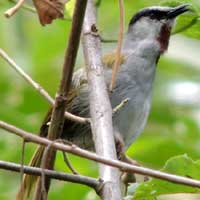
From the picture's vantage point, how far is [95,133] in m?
1.75

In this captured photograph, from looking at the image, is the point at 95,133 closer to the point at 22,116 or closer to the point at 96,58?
the point at 96,58

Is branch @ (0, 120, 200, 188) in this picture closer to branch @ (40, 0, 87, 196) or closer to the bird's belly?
branch @ (40, 0, 87, 196)

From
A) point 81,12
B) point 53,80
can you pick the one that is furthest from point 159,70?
point 81,12

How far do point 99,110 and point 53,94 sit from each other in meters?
1.48

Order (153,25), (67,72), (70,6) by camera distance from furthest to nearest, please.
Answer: (153,25) → (70,6) → (67,72)

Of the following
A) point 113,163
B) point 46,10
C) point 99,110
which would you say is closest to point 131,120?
point 99,110

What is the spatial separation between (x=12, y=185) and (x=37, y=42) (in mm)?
620

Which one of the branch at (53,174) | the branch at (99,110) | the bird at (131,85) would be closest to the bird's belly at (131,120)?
the bird at (131,85)

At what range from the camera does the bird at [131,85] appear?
8.59ft

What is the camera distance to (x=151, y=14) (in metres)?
2.96

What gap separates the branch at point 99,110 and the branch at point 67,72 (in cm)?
12

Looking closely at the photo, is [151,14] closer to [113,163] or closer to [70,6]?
[70,6]

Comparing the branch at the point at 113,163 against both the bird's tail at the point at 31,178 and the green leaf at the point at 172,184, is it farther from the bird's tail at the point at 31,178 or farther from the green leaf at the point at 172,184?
the bird's tail at the point at 31,178

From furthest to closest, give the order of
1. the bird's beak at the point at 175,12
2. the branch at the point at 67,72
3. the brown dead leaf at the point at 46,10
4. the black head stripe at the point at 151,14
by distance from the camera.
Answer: the black head stripe at the point at 151,14
the bird's beak at the point at 175,12
the brown dead leaf at the point at 46,10
the branch at the point at 67,72
